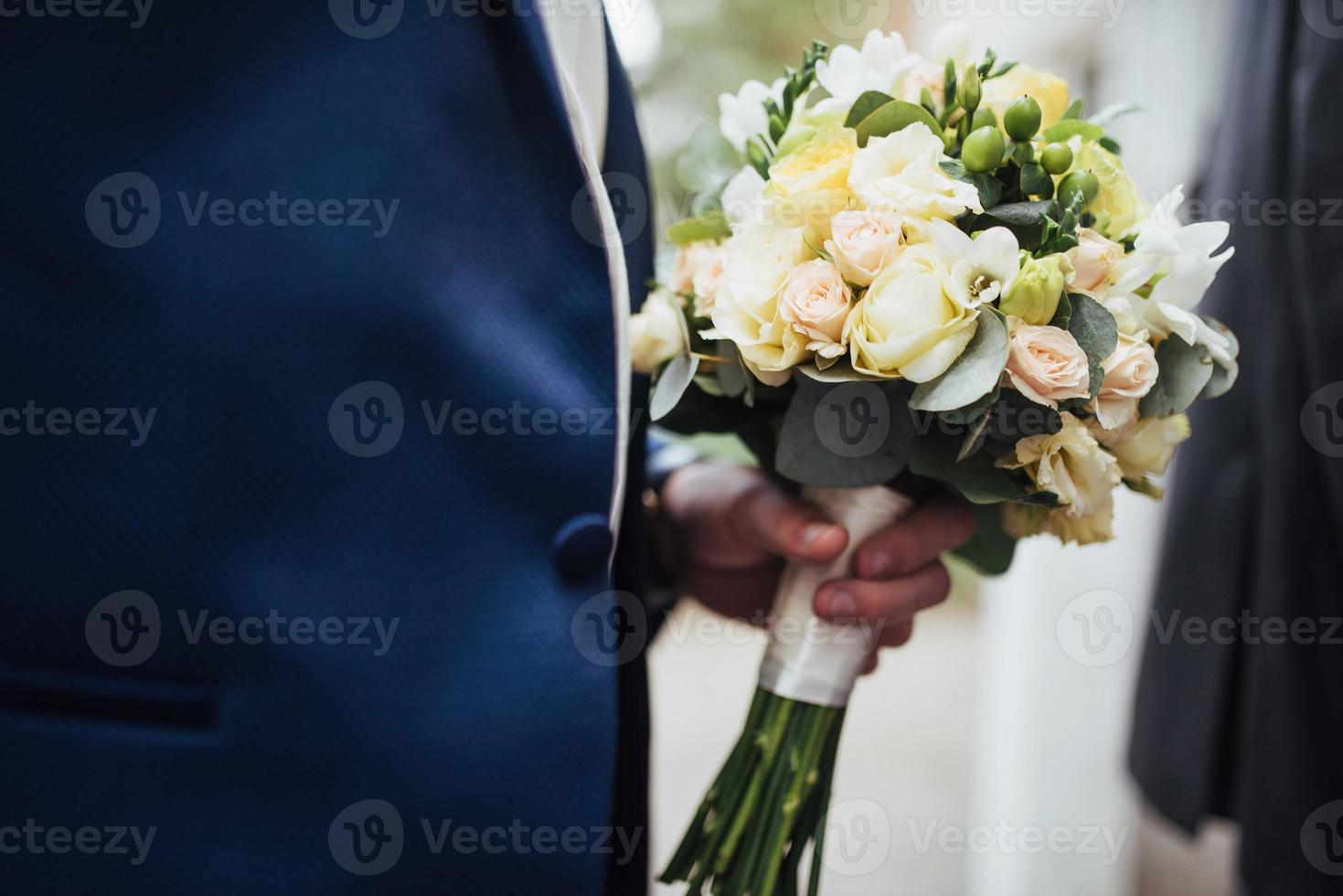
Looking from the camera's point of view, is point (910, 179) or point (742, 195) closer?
point (910, 179)

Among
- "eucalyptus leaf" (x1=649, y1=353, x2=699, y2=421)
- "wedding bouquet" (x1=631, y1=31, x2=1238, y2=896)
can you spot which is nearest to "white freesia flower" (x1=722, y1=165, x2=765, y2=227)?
"wedding bouquet" (x1=631, y1=31, x2=1238, y2=896)

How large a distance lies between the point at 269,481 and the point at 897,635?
50cm

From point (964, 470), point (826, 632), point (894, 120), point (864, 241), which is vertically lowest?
point (826, 632)

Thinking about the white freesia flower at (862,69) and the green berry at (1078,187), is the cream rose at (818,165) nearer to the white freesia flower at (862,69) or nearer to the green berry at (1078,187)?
the white freesia flower at (862,69)

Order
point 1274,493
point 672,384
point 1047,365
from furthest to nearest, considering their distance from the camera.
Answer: point 1274,493 < point 672,384 < point 1047,365

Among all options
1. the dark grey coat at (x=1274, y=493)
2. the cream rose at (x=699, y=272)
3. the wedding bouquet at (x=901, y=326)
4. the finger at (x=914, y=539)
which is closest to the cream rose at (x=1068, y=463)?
the wedding bouquet at (x=901, y=326)

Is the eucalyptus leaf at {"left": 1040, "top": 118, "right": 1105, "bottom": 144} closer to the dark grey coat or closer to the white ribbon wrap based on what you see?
the white ribbon wrap

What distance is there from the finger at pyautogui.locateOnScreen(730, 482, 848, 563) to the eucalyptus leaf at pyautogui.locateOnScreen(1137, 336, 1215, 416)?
23 cm

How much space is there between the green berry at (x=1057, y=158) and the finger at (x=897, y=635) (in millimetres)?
357

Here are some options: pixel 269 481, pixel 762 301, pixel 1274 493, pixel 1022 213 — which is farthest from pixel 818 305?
pixel 1274 493

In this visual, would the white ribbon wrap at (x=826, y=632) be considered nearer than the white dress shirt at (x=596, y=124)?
No

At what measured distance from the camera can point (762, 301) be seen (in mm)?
566

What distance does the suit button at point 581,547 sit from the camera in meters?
0.56

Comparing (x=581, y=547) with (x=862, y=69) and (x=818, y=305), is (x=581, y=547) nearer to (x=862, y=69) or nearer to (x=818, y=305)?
(x=818, y=305)
